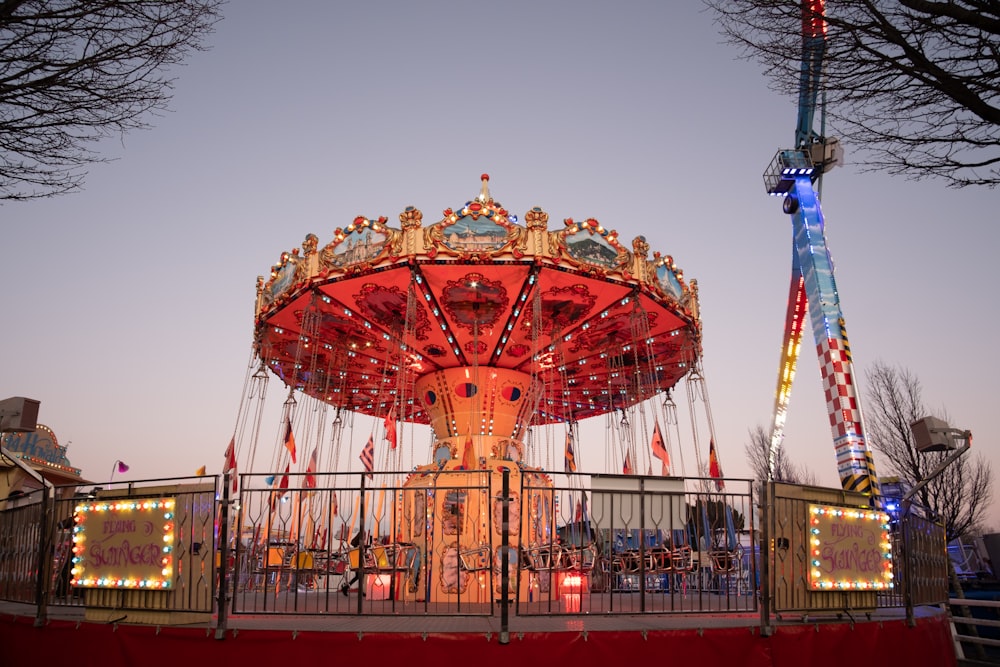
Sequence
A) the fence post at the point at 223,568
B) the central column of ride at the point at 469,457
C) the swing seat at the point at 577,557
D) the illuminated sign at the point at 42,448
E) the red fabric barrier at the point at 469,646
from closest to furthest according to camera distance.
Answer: the red fabric barrier at the point at 469,646
the fence post at the point at 223,568
the swing seat at the point at 577,557
the central column of ride at the point at 469,457
the illuminated sign at the point at 42,448

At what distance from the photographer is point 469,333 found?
1362 cm

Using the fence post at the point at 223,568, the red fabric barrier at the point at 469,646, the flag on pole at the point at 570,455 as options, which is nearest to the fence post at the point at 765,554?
the red fabric barrier at the point at 469,646

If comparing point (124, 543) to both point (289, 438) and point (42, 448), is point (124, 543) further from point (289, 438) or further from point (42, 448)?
point (42, 448)

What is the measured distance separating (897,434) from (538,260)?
654 inches

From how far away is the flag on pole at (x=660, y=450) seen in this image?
15.0 meters

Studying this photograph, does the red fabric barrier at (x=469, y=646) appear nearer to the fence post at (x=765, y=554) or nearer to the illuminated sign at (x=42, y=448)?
the fence post at (x=765, y=554)

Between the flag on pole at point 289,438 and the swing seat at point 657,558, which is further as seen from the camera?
the flag on pole at point 289,438

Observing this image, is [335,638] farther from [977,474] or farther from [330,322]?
[977,474]

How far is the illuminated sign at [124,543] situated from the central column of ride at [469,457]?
19.8ft

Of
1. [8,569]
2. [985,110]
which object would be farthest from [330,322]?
[985,110]

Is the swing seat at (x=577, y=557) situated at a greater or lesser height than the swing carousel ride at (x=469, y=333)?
lesser

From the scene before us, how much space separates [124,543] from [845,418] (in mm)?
12378

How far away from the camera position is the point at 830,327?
14.6m

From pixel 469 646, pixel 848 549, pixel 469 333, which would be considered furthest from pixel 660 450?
pixel 469 646
